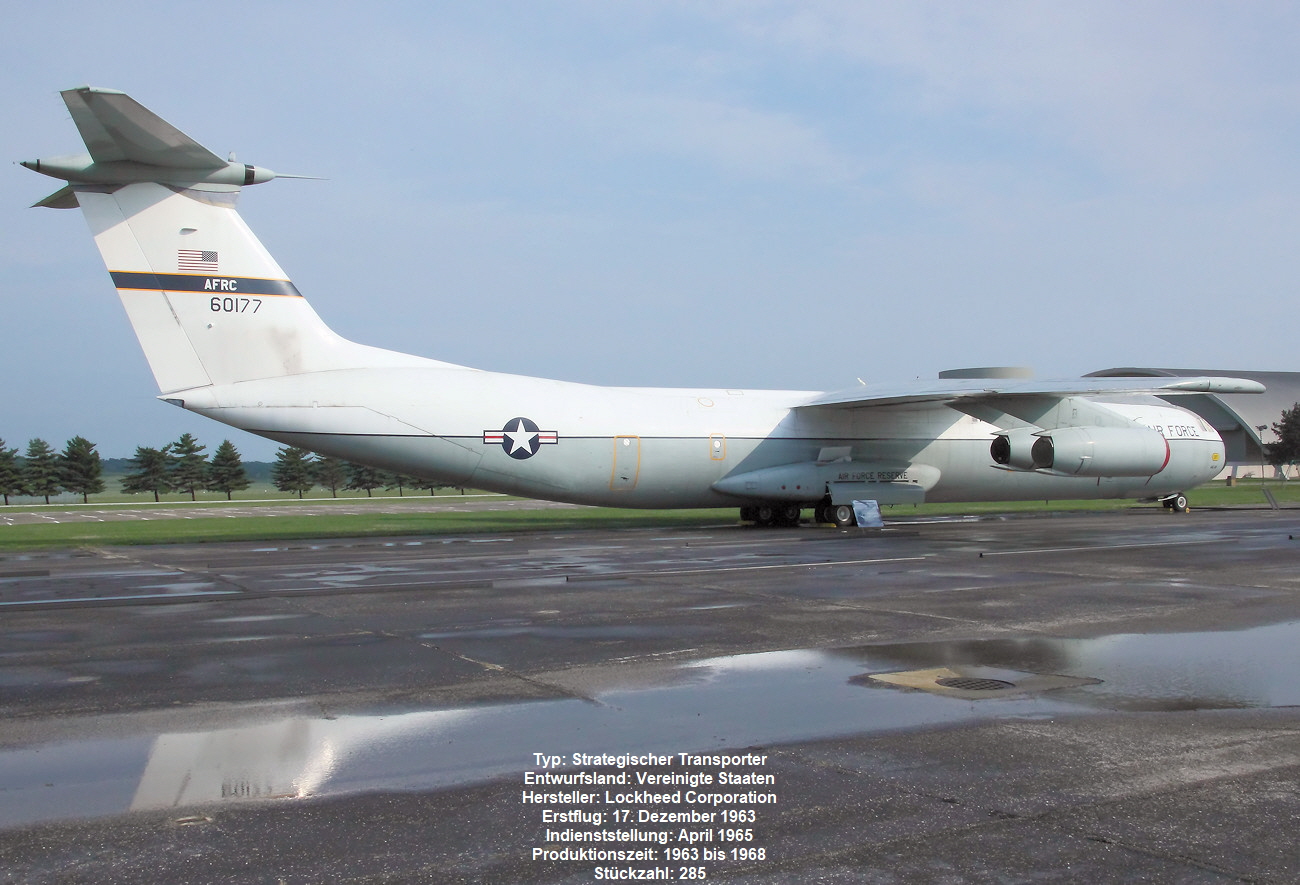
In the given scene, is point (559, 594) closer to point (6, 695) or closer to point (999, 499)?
point (6, 695)

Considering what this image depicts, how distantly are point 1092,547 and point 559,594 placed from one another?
1051 cm

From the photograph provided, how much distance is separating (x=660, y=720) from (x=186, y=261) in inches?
646

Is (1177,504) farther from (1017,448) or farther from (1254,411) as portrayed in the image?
(1254,411)

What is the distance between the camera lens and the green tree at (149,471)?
251ft

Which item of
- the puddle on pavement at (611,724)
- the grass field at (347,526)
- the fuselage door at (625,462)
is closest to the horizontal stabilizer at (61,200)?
the grass field at (347,526)

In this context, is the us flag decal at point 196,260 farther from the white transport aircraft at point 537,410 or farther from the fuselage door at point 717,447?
the fuselage door at point 717,447

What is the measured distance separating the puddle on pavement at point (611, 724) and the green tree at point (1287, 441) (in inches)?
2538

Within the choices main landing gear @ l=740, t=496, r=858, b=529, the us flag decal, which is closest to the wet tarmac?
the us flag decal

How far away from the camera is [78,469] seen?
7350 cm

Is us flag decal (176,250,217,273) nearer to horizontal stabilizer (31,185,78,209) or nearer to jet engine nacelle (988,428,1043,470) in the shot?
horizontal stabilizer (31,185,78,209)

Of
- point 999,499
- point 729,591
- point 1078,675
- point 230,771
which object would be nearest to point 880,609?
point 729,591

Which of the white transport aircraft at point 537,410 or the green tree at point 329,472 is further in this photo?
the green tree at point 329,472

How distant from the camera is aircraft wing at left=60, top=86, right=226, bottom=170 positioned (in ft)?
53.4

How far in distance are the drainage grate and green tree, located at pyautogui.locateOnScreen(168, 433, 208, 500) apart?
78.1 m
